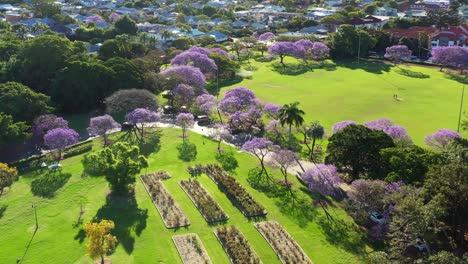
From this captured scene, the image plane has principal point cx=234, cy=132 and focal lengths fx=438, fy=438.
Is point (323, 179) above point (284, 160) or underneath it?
underneath

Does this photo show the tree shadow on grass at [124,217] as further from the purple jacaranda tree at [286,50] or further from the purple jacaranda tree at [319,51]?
the purple jacaranda tree at [319,51]

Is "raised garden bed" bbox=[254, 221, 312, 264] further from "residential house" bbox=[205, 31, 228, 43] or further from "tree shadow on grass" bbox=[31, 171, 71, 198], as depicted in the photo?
"residential house" bbox=[205, 31, 228, 43]

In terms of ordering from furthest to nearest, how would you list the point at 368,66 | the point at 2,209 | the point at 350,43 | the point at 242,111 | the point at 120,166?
the point at 350,43 → the point at 368,66 → the point at 242,111 → the point at 120,166 → the point at 2,209

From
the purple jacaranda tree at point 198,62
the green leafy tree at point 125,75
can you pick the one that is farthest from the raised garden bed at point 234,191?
the purple jacaranda tree at point 198,62

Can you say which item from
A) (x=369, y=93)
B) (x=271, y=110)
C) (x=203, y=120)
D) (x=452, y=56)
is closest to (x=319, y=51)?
(x=369, y=93)

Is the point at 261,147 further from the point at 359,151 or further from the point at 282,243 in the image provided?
the point at 282,243
